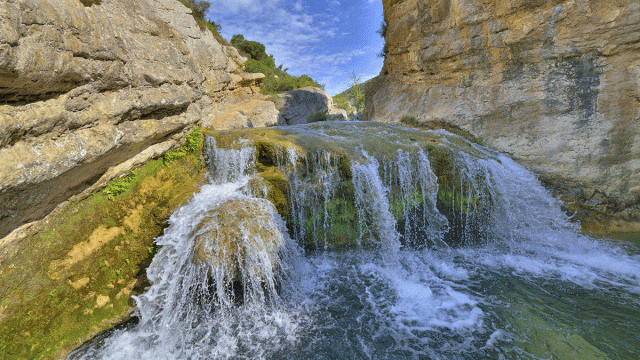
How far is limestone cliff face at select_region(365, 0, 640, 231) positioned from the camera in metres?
6.98

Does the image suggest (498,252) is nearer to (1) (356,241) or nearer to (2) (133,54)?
(1) (356,241)

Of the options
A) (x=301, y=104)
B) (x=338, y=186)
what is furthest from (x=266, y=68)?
(x=338, y=186)

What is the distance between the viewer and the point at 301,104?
2033 cm

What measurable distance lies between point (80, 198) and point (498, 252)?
896 centimetres

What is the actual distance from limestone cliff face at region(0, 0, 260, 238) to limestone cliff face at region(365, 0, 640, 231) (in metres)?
9.48

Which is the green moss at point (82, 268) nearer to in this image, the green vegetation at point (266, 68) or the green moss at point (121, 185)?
the green moss at point (121, 185)

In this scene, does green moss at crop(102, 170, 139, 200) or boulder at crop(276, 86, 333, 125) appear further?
boulder at crop(276, 86, 333, 125)

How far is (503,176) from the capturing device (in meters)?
7.24

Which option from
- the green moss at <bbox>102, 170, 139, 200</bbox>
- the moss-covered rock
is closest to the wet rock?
the moss-covered rock

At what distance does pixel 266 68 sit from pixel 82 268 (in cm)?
1886

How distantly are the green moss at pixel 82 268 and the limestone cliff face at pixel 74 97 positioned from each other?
0.45m

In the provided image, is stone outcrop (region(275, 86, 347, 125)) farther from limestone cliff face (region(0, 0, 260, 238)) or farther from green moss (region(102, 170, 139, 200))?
green moss (region(102, 170, 139, 200))

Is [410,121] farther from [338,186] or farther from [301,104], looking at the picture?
[301,104]

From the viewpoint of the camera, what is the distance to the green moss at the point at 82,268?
12.0 feet
